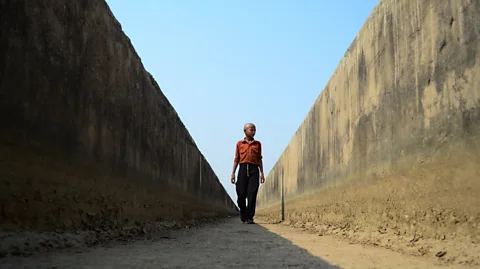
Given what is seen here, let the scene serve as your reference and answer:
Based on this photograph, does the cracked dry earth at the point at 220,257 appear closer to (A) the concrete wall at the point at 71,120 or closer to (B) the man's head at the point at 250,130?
(A) the concrete wall at the point at 71,120

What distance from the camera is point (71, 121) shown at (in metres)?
3.24

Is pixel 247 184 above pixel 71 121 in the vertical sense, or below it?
below

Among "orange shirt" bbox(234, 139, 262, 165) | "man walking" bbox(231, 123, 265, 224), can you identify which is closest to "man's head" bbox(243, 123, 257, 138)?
"man walking" bbox(231, 123, 265, 224)

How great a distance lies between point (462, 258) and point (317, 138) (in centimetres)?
478

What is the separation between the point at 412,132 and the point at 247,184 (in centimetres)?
442


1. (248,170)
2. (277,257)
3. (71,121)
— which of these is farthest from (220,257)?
(248,170)

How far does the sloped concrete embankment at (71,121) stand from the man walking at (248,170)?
6.74 ft

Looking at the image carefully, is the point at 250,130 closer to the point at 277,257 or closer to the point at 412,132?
the point at 412,132

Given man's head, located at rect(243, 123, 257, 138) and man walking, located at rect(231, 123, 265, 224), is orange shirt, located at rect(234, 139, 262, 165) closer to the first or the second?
man walking, located at rect(231, 123, 265, 224)

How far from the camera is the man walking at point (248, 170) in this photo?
7238mm

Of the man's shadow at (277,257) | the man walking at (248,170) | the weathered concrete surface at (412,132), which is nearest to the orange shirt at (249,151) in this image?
the man walking at (248,170)

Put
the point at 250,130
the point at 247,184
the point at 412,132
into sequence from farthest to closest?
the point at 247,184 < the point at 250,130 < the point at 412,132

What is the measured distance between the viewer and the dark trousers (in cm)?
724

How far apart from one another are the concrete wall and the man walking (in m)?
2.07
